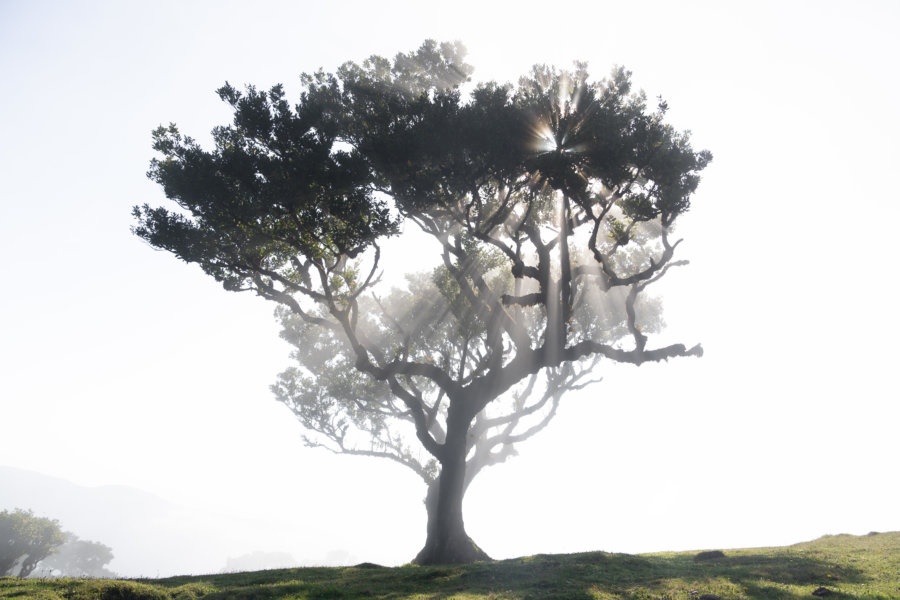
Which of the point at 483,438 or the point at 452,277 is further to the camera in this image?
the point at 483,438

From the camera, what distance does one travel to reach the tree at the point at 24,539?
71938 mm


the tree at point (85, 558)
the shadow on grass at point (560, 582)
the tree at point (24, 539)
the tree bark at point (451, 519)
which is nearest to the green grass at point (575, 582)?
the shadow on grass at point (560, 582)

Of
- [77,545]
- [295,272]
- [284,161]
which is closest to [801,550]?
[295,272]

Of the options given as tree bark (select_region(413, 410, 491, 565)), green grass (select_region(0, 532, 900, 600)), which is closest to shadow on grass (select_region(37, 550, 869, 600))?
green grass (select_region(0, 532, 900, 600))

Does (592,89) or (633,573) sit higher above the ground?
(592,89)

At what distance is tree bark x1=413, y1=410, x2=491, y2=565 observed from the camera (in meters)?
27.2

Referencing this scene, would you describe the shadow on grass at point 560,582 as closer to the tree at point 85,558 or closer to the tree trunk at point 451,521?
the tree trunk at point 451,521

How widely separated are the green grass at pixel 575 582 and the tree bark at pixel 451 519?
7809mm

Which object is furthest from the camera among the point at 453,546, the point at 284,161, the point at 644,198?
the point at 453,546

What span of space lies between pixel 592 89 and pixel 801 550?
73.4ft

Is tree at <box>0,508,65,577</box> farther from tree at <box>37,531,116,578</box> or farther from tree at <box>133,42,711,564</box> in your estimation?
tree at <box>133,42,711,564</box>

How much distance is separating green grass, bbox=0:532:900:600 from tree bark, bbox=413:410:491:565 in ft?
25.6

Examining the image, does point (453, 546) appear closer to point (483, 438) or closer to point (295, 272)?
point (483, 438)

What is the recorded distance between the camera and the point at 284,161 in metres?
22.5
